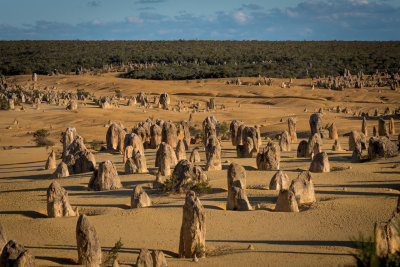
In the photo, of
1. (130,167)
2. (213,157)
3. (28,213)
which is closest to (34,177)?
(130,167)

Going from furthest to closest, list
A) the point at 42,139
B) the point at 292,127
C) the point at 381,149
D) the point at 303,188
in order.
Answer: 1. the point at 42,139
2. the point at 292,127
3. the point at 381,149
4. the point at 303,188

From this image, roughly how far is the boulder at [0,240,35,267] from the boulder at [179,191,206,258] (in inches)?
99.7

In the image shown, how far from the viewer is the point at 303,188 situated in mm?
11523

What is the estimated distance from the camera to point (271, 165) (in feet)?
49.9

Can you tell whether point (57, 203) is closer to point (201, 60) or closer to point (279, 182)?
point (279, 182)

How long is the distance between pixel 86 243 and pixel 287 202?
4632mm

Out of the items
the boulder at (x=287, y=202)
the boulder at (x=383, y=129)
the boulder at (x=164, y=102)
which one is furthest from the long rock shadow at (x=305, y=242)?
the boulder at (x=164, y=102)

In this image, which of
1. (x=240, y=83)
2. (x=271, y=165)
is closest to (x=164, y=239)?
(x=271, y=165)

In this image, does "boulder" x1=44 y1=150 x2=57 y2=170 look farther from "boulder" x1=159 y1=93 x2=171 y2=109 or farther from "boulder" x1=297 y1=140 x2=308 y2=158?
"boulder" x1=159 y1=93 x2=171 y2=109

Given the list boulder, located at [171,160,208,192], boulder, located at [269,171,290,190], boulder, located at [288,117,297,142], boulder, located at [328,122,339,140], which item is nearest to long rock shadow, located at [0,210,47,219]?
boulder, located at [171,160,208,192]

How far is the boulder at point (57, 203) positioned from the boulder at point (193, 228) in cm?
384

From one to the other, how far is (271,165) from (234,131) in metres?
7.07

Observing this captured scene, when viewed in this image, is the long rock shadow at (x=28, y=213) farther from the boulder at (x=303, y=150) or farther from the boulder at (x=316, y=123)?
the boulder at (x=316, y=123)

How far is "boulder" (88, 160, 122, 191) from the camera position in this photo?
13.5 meters
